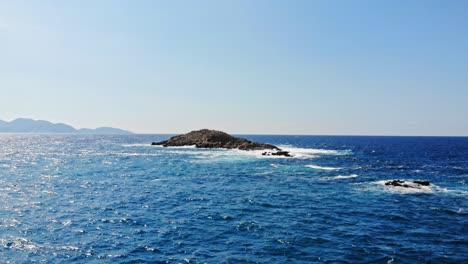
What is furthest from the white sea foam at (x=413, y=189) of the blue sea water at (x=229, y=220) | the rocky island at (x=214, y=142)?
the rocky island at (x=214, y=142)

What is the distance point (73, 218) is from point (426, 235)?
30595 mm

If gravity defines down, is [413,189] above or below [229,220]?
above

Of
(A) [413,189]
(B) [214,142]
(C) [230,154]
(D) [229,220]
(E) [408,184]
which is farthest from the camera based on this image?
(B) [214,142]

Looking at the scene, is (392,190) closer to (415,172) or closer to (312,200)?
(312,200)

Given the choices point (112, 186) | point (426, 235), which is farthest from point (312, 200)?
point (112, 186)

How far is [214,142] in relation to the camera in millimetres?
129000

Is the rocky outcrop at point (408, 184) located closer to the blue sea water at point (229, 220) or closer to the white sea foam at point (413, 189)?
the white sea foam at point (413, 189)

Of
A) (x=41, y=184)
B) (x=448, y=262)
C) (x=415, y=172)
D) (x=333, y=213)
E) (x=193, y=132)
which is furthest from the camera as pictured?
(x=193, y=132)

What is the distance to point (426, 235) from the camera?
87.2 ft

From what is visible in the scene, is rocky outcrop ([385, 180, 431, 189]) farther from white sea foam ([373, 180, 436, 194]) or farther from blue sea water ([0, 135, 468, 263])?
blue sea water ([0, 135, 468, 263])

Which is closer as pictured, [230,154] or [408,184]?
[408,184]

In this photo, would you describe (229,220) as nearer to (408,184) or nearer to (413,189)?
(413,189)

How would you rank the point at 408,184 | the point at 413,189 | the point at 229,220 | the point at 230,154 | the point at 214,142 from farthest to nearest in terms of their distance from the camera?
the point at 214,142, the point at 230,154, the point at 408,184, the point at 413,189, the point at 229,220

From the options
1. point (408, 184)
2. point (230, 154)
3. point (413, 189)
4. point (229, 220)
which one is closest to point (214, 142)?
point (230, 154)
